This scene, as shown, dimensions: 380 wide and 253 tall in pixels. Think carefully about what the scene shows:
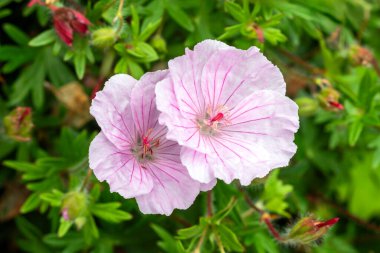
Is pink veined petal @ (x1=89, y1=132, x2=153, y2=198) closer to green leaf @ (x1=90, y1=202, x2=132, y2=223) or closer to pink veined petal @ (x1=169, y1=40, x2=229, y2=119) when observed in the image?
pink veined petal @ (x1=169, y1=40, x2=229, y2=119)

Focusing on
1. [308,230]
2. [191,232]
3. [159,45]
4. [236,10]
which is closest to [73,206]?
[191,232]

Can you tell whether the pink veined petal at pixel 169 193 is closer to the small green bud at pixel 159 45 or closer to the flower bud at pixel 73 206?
the flower bud at pixel 73 206

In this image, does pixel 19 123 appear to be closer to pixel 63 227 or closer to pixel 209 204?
pixel 63 227

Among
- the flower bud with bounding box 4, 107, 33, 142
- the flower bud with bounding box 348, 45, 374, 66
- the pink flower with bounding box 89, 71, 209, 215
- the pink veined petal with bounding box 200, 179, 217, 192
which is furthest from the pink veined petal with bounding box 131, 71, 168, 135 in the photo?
the flower bud with bounding box 348, 45, 374, 66

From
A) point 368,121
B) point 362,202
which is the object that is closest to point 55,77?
point 368,121

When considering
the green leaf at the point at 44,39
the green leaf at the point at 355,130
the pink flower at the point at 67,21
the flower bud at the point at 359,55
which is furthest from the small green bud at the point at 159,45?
the flower bud at the point at 359,55

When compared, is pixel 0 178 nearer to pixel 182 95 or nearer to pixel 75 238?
pixel 75 238
